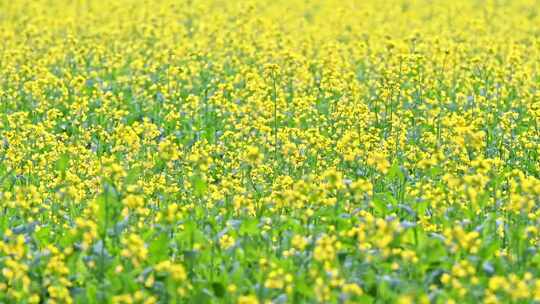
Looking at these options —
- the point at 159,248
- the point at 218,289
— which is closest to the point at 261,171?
the point at 159,248

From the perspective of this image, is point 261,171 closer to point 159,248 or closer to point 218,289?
point 159,248

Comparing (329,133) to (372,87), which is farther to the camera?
(372,87)

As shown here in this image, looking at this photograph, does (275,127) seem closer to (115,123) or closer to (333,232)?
(115,123)

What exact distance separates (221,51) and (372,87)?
9.66 feet

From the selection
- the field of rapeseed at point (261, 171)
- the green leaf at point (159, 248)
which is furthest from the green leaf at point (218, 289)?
the green leaf at point (159, 248)

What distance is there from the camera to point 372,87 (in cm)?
1225

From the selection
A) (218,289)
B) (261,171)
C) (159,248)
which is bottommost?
(218,289)

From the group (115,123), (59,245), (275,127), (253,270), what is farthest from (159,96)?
(253,270)

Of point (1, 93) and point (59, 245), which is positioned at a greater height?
point (1, 93)

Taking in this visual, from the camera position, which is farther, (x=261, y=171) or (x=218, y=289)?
(x=261, y=171)

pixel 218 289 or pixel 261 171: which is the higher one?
pixel 261 171

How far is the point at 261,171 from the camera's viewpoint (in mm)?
8562

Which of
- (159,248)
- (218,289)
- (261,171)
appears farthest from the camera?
(261,171)

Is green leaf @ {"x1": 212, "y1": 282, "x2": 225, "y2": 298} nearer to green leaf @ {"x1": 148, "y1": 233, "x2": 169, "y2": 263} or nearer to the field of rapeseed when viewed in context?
the field of rapeseed
